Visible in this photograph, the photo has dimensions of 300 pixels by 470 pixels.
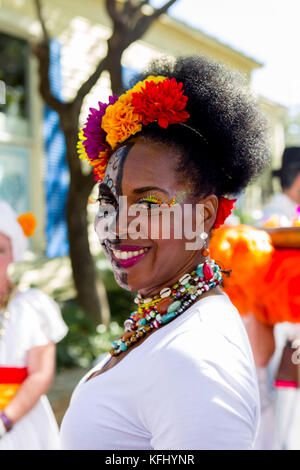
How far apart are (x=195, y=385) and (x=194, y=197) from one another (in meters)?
0.51

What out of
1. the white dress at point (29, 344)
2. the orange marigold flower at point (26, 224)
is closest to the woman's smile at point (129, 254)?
the white dress at point (29, 344)

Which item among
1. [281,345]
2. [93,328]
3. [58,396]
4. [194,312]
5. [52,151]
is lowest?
[58,396]

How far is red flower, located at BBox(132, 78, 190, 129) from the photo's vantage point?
4.30 ft

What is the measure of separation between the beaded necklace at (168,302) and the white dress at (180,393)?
31 mm

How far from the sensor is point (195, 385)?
1.05m

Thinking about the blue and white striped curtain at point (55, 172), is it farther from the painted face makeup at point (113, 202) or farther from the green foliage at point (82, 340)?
the painted face makeup at point (113, 202)

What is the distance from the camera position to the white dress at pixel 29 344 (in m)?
2.42

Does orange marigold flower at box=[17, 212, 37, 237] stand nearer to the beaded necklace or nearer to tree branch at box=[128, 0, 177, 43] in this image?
the beaded necklace

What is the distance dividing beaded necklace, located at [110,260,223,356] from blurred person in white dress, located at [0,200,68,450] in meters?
1.20

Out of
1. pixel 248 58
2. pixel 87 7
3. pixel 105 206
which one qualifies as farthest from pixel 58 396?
pixel 248 58

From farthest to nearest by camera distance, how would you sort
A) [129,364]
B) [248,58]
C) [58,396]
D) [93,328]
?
1. [248,58]
2. [93,328]
3. [58,396]
4. [129,364]

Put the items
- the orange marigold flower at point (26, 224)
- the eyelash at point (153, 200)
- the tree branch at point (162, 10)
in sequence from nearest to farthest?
the eyelash at point (153, 200), the orange marigold flower at point (26, 224), the tree branch at point (162, 10)

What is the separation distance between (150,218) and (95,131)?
0.36m
